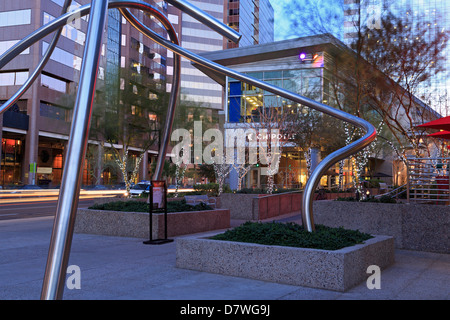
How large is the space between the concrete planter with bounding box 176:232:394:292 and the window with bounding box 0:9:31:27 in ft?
170

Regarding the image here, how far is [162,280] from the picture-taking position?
660 cm

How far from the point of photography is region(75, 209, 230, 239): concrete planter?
11547mm

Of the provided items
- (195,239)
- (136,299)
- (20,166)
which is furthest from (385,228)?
(20,166)

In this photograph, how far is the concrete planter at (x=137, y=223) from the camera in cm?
1155

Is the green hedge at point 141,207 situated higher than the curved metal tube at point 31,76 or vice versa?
the curved metal tube at point 31,76

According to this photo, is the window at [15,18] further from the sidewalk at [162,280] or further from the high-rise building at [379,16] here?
the sidewalk at [162,280]

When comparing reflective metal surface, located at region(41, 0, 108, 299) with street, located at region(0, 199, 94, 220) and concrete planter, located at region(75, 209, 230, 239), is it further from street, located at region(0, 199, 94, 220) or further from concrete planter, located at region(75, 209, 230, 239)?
street, located at region(0, 199, 94, 220)

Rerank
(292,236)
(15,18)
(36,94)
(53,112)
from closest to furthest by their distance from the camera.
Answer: (292,236) → (15,18) → (36,94) → (53,112)

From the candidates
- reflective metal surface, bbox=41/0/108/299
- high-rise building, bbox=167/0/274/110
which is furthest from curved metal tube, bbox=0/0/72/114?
high-rise building, bbox=167/0/274/110

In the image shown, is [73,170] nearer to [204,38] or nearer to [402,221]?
[402,221]

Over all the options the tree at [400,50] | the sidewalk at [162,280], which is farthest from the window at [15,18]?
the sidewalk at [162,280]

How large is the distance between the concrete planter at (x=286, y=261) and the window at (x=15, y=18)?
5181 cm

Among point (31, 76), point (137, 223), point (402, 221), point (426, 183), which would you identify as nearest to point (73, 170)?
point (31, 76)

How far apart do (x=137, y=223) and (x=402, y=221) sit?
6602 mm
